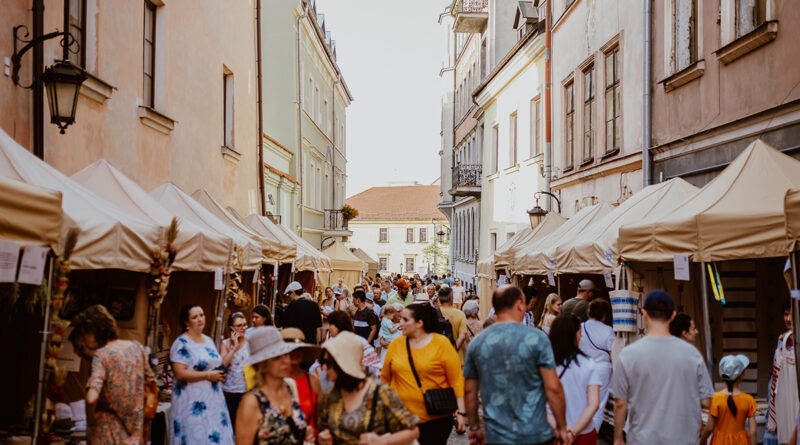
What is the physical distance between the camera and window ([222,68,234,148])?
18.1 metres

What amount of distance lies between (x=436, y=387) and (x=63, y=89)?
4.48 metres

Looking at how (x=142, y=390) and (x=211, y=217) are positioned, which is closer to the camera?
(x=142, y=390)

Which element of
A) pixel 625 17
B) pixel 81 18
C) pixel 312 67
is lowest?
pixel 81 18

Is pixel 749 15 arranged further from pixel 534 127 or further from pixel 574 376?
pixel 534 127

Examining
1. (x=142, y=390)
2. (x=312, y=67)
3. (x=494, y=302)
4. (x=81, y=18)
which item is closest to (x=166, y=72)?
(x=81, y=18)

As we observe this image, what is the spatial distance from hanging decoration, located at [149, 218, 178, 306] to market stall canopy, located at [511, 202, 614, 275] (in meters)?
6.25

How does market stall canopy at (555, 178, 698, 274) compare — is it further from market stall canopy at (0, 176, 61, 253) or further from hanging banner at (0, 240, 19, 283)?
hanging banner at (0, 240, 19, 283)

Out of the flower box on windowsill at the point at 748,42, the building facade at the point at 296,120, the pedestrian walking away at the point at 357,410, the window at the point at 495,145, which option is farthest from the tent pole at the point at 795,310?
the window at the point at 495,145

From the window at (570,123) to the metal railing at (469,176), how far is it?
43.0ft

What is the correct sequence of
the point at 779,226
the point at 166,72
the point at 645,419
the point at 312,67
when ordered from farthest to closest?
the point at 312,67, the point at 166,72, the point at 779,226, the point at 645,419

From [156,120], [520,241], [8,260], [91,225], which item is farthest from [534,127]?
[8,260]

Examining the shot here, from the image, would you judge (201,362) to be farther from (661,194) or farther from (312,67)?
(312,67)

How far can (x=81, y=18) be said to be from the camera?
10453mm

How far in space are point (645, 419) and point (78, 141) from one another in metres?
7.24
